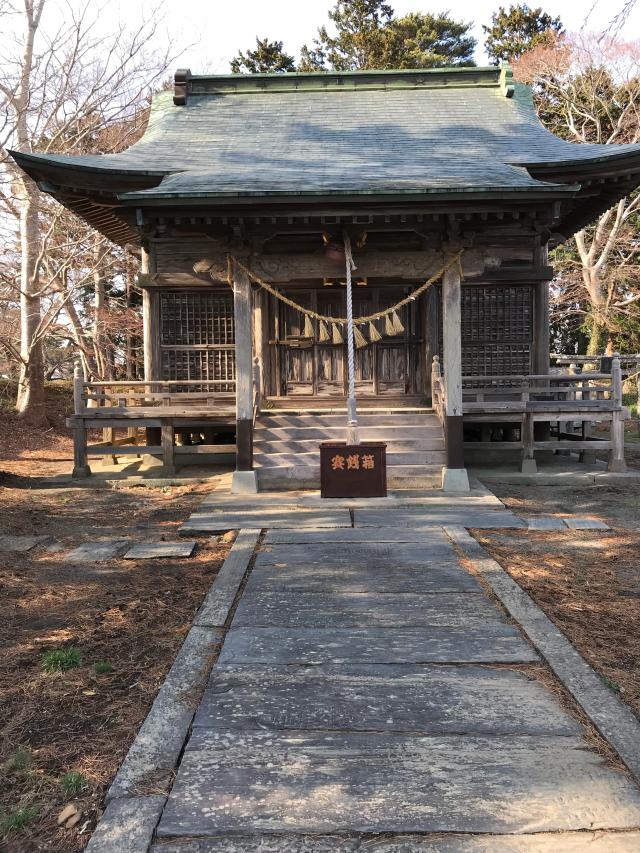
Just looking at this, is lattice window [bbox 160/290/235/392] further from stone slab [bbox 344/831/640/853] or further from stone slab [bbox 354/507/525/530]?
stone slab [bbox 344/831/640/853]

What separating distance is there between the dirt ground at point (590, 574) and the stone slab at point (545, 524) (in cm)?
17

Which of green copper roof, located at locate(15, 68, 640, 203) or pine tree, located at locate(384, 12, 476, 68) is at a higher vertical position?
pine tree, located at locate(384, 12, 476, 68)

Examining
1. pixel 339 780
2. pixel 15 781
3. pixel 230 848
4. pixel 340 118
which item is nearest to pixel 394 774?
pixel 339 780

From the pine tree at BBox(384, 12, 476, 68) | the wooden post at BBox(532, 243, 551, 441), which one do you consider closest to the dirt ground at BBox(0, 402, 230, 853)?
the wooden post at BBox(532, 243, 551, 441)

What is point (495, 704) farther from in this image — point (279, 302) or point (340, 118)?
point (340, 118)

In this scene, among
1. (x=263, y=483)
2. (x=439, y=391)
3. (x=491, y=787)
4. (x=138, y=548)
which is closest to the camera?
(x=491, y=787)

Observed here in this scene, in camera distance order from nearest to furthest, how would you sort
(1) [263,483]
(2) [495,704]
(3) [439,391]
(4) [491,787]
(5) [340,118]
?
(4) [491,787], (2) [495,704], (1) [263,483], (3) [439,391], (5) [340,118]

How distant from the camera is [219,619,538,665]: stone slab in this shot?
3.99 meters

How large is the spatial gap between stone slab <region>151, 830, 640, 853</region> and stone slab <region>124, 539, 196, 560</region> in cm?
423

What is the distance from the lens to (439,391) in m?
10.7

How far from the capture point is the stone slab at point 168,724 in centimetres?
280

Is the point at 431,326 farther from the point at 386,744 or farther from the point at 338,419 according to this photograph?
the point at 386,744

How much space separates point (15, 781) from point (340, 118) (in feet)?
42.1

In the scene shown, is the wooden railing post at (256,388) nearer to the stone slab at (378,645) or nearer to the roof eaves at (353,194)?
the roof eaves at (353,194)
